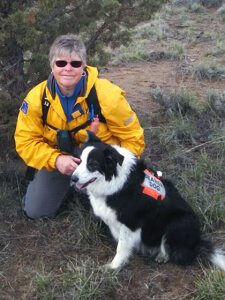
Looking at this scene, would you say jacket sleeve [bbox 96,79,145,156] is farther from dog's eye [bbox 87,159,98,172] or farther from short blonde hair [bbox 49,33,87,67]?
dog's eye [bbox 87,159,98,172]

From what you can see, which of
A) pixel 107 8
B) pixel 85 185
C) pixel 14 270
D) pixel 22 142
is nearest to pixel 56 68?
pixel 22 142

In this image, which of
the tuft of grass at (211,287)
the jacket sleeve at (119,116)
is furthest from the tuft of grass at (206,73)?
the tuft of grass at (211,287)

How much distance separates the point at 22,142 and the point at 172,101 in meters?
2.73

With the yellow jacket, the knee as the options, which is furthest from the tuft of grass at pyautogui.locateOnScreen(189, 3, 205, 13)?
the knee

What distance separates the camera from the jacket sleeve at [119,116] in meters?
3.68

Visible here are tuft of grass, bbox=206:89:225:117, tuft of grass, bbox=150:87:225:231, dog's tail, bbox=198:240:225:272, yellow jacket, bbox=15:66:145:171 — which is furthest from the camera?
tuft of grass, bbox=206:89:225:117

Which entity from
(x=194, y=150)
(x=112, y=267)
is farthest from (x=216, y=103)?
(x=112, y=267)

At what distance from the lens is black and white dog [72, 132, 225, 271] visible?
11.2ft

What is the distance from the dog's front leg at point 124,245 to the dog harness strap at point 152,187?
0.31 m

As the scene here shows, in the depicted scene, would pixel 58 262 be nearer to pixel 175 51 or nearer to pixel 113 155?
pixel 113 155

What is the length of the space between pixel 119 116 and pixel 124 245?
1.05 m

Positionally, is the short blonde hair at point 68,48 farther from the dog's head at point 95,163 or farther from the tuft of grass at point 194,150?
the tuft of grass at point 194,150

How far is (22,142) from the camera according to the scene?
384cm

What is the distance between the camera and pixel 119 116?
3744 millimetres
